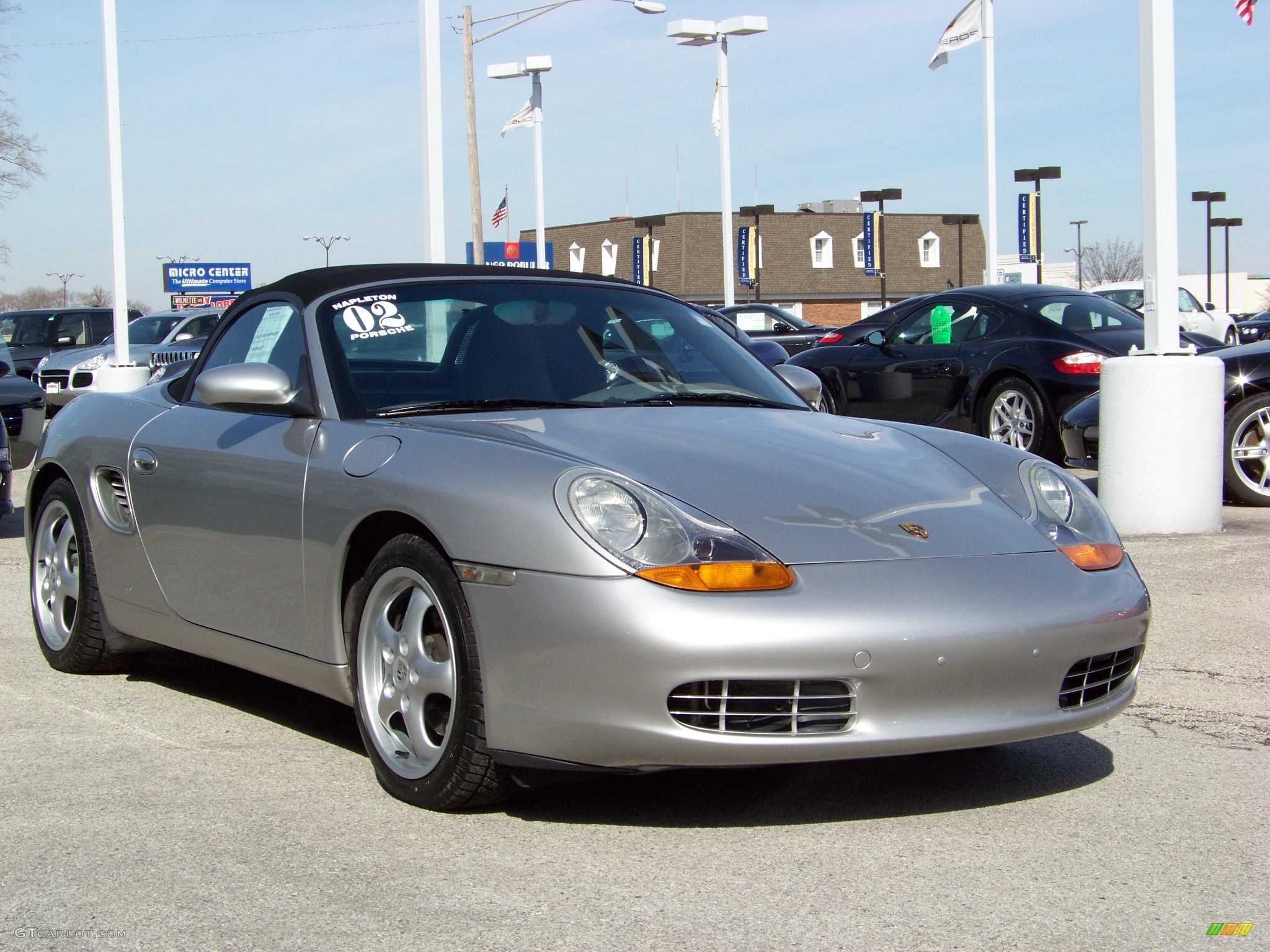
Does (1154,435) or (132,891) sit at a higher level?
(1154,435)

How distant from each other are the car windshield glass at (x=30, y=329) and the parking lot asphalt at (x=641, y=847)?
22.0 m

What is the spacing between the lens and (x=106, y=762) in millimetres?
3938

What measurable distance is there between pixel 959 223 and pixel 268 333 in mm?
69994

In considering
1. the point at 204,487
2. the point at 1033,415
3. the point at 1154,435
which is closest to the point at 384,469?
the point at 204,487

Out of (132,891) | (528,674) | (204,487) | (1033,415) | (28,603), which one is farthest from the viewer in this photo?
(1033,415)

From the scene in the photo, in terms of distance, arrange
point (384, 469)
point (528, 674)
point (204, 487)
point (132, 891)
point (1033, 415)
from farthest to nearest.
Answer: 1. point (1033, 415)
2. point (204, 487)
3. point (384, 469)
4. point (528, 674)
5. point (132, 891)

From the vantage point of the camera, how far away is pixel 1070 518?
3713 mm

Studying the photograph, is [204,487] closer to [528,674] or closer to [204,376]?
[204,376]

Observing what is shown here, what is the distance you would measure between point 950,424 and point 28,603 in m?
7.48

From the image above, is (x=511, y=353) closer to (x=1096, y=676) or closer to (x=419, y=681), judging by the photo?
(x=419, y=681)

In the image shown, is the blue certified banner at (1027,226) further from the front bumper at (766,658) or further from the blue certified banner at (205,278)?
the front bumper at (766,658)

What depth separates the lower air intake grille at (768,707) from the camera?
3.03 metres

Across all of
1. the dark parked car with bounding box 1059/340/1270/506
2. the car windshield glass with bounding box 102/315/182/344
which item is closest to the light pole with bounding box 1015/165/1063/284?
the car windshield glass with bounding box 102/315/182/344

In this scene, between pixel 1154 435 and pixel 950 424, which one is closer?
pixel 1154 435
